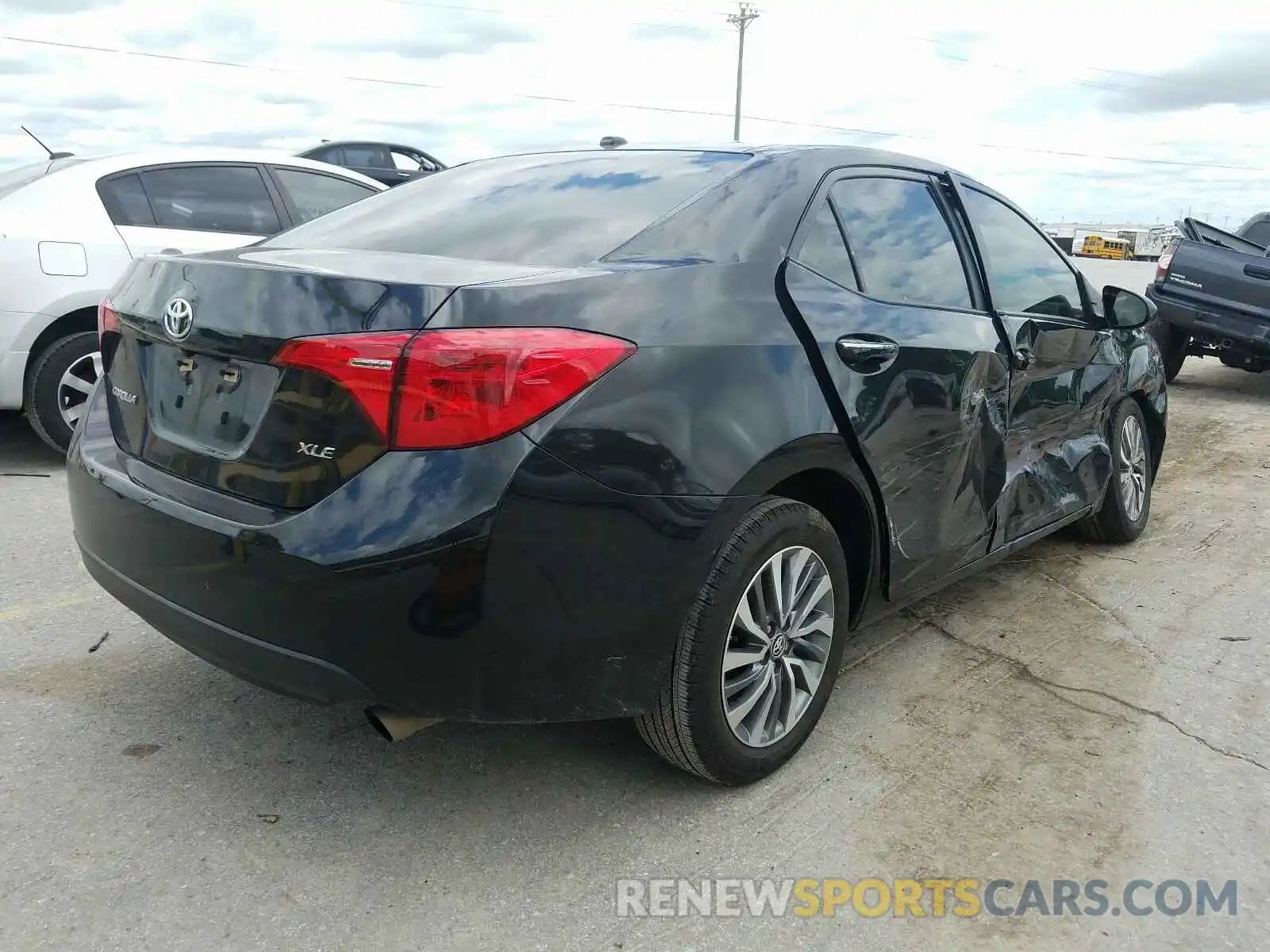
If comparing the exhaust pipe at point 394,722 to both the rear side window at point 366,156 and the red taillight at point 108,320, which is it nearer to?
the red taillight at point 108,320

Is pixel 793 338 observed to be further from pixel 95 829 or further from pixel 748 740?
pixel 95 829

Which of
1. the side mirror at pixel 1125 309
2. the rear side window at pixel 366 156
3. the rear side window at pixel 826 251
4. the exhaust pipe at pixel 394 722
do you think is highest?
the rear side window at pixel 826 251

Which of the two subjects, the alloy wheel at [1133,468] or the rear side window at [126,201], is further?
the rear side window at [126,201]

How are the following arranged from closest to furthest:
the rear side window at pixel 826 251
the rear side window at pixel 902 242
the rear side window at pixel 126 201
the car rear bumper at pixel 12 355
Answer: the rear side window at pixel 826 251, the rear side window at pixel 902 242, the car rear bumper at pixel 12 355, the rear side window at pixel 126 201

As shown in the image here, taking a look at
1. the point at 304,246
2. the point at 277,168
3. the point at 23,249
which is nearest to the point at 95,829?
the point at 304,246

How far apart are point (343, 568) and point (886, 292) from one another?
176 centimetres

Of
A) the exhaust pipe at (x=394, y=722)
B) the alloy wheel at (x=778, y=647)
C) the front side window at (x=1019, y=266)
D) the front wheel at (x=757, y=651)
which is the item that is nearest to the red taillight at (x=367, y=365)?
the exhaust pipe at (x=394, y=722)

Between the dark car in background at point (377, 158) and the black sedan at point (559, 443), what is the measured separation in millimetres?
12568

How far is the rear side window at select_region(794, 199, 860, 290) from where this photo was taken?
2.85 metres

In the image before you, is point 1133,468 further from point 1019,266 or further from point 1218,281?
point 1218,281

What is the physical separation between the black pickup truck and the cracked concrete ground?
19.8ft

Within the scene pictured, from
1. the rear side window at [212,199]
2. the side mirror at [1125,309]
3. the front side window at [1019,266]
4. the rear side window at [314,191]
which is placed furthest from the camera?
the rear side window at [314,191]

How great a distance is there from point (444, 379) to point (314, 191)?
491 centimetres

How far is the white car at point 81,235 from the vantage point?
209 inches
